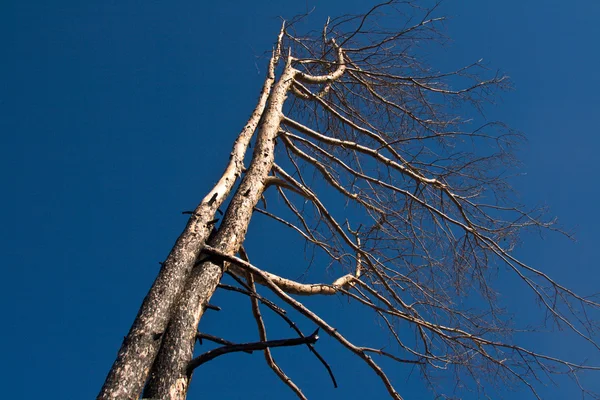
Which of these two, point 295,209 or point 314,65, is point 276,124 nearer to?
point 295,209

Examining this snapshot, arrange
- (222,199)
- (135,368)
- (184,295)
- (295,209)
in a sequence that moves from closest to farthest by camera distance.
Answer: (135,368) < (184,295) < (222,199) < (295,209)

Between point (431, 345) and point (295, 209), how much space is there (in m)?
1.25

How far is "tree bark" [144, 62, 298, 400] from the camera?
187 cm

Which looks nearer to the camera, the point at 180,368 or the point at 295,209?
the point at 180,368

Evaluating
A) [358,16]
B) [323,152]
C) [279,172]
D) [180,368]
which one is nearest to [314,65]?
[358,16]

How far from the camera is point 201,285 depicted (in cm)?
223

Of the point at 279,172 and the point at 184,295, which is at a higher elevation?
the point at 279,172

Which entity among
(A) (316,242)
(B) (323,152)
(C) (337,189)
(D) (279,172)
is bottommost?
(A) (316,242)

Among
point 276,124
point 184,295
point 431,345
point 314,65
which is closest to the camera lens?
point 184,295

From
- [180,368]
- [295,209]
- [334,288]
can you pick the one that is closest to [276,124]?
[295,209]

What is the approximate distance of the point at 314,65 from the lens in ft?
15.6

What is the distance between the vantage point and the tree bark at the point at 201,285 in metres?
1.87

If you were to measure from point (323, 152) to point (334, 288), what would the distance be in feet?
3.61

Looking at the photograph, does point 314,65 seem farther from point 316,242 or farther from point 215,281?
point 215,281
